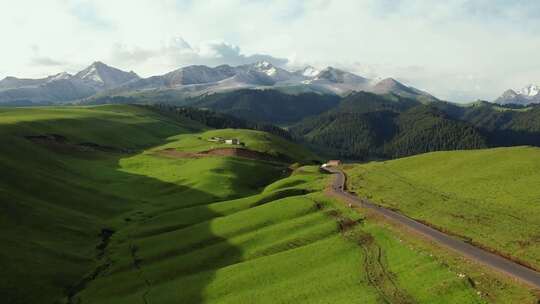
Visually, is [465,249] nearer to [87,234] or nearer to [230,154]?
[87,234]

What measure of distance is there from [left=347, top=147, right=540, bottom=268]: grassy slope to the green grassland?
347 inches

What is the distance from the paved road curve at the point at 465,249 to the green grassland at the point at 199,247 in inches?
112

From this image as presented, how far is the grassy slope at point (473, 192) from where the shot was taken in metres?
58.4

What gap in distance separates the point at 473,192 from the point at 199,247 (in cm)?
4597

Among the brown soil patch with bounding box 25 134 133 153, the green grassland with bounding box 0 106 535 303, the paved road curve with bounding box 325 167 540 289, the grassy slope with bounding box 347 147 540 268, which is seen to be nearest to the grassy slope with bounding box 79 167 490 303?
the green grassland with bounding box 0 106 535 303

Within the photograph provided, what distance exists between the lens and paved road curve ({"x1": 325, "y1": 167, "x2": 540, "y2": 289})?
4581 cm

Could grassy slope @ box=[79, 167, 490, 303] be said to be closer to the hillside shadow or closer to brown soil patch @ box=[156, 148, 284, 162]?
the hillside shadow

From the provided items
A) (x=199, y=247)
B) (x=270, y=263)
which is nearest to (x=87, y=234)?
(x=199, y=247)

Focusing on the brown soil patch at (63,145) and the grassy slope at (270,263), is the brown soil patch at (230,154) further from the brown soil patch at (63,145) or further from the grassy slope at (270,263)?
the grassy slope at (270,263)

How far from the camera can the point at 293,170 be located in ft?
451

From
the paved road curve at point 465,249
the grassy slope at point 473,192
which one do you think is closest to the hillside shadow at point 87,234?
the paved road curve at point 465,249

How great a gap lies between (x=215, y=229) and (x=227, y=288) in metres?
22.2

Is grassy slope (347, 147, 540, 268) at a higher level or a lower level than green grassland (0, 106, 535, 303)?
higher

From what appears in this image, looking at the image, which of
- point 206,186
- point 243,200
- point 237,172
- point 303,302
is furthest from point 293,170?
point 303,302
